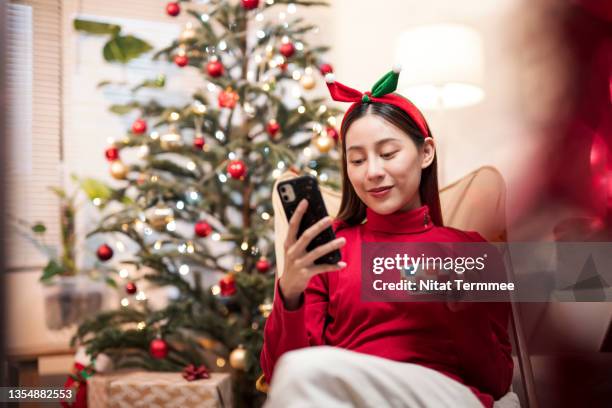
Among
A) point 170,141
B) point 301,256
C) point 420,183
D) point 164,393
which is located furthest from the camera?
Result: point 170,141

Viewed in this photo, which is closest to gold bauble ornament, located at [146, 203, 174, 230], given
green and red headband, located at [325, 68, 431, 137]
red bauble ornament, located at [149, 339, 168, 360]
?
red bauble ornament, located at [149, 339, 168, 360]

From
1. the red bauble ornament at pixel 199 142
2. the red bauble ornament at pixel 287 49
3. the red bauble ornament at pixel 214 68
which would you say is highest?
the red bauble ornament at pixel 287 49

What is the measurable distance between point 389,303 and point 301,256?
0.24 metres

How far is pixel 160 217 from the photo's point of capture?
193cm

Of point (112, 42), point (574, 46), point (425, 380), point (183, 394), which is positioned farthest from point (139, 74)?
point (425, 380)

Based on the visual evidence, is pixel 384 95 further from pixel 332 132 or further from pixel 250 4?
pixel 250 4

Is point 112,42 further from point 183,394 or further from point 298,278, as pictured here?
point 298,278

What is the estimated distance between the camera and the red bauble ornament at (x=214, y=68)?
76.0 inches

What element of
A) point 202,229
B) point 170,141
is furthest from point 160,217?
point 170,141

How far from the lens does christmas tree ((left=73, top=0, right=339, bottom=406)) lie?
6.27ft

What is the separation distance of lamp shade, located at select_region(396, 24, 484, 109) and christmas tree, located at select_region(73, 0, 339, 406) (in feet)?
0.95

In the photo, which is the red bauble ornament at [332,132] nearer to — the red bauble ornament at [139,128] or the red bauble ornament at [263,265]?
the red bauble ornament at [263,265]

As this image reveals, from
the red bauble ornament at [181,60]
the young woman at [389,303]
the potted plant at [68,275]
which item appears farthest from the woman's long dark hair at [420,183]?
the potted plant at [68,275]

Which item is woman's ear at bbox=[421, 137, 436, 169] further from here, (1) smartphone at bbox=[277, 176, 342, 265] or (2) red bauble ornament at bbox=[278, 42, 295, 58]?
(2) red bauble ornament at bbox=[278, 42, 295, 58]
